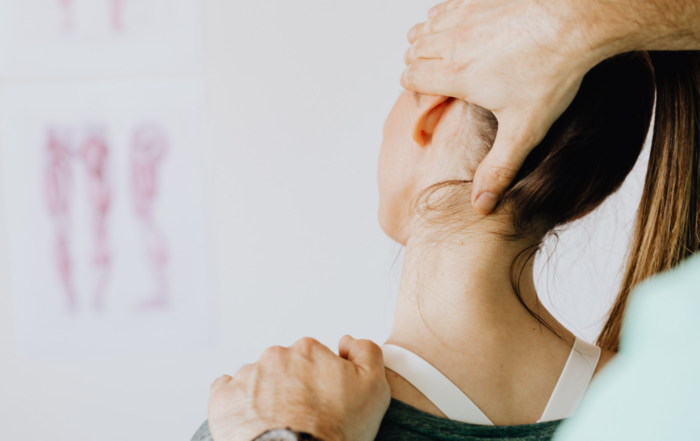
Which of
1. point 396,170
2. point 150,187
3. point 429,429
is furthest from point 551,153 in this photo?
point 150,187

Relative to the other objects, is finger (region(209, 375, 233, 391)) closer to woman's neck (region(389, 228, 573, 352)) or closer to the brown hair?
woman's neck (region(389, 228, 573, 352))

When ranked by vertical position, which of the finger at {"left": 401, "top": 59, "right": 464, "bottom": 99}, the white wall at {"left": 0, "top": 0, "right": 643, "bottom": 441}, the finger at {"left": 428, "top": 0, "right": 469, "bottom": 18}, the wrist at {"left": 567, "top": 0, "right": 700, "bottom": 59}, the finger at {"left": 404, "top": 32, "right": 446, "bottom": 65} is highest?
the finger at {"left": 428, "top": 0, "right": 469, "bottom": 18}

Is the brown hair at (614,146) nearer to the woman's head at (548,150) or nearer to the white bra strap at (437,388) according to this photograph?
the woman's head at (548,150)

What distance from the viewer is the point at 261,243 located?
5.29 ft

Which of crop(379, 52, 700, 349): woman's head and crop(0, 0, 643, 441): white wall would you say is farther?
crop(0, 0, 643, 441): white wall

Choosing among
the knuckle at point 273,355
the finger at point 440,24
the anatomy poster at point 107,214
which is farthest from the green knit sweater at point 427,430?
the anatomy poster at point 107,214

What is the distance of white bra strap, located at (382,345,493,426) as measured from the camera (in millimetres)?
598

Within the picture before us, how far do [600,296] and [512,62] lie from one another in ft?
4.26

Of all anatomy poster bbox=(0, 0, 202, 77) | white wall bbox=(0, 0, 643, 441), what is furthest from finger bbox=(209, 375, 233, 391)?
anatomy poster bbox=(0, 0, 202, 77)

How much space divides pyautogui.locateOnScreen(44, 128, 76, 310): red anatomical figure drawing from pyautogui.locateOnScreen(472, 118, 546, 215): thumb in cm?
148

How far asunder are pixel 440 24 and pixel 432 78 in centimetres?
7

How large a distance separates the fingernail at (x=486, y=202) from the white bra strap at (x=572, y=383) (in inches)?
9.1

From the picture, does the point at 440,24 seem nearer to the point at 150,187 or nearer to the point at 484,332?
the point at 484,332

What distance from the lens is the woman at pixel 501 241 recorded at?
601 mm
